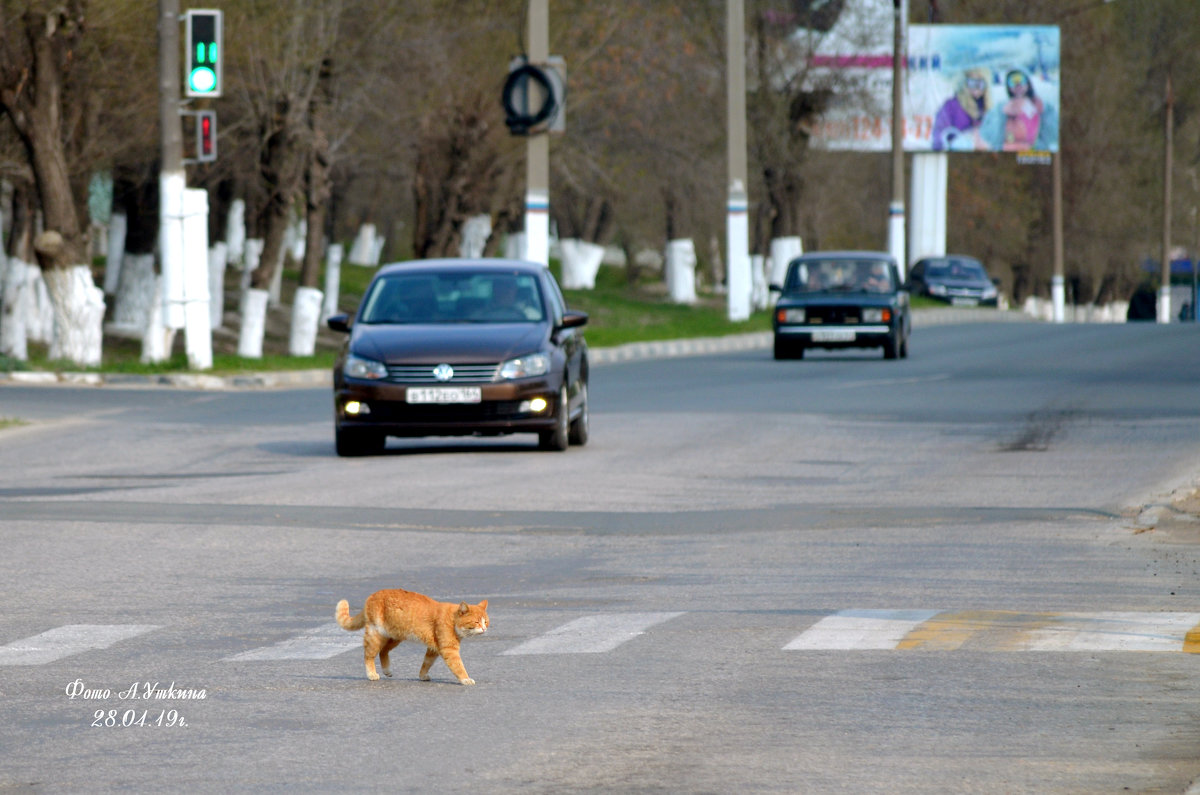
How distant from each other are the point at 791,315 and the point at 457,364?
54.6 feet

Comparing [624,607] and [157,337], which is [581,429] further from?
[157,337]

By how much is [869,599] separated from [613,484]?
535cm

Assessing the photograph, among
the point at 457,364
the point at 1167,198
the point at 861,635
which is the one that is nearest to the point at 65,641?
the point at 861,635

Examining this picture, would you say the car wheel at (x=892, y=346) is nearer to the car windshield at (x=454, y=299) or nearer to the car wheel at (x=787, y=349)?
the car wheel at (x=787, y=349)

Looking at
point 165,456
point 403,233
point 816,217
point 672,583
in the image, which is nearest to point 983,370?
point 165,456

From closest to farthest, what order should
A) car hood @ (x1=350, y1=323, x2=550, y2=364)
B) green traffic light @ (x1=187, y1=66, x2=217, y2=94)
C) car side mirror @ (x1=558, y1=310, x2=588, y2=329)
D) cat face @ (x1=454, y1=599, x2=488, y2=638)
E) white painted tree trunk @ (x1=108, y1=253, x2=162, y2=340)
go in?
1. cat face @ (x1=454, y1=599, x2=488, y2=638)
2. car hood @ (x1=350, y1=323, x2=550, y2=364)
3. car side mirror @ (x1=558, y1=310, x2=588, y2=329)
4. green traffic light @ (x1=187, y1=66, x2=217, y2=94)
5. white painted tree trunk @ (x1=108, y1=253, x2=162, y2=340)

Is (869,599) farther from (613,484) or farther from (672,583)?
(613,484)

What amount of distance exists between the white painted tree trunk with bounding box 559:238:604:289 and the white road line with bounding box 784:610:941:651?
179 feet

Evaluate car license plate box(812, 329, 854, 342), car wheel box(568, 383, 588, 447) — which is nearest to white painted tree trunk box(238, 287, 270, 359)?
car license plate box(812, 329, 854, 342)

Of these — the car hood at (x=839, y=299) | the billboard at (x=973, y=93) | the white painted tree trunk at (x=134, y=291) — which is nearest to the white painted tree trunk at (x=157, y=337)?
the white painted tree trunk at (x=134, y=291)

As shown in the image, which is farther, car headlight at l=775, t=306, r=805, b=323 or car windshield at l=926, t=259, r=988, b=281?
car windshield at l=926, t=259, r=988, b=281

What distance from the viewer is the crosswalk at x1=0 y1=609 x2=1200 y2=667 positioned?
7492 millimetres

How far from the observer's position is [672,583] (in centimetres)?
952

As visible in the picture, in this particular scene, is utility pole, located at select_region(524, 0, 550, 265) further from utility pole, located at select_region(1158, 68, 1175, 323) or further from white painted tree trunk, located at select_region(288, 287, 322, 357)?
utility pole, located at select_region(1158, 68, 1175, 323)
